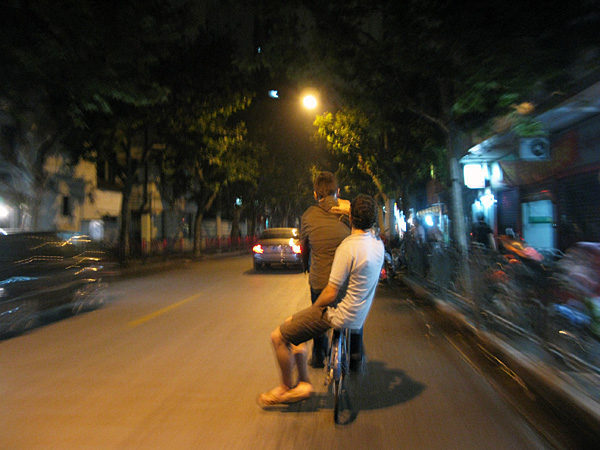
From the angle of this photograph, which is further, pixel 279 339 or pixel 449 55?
pixel 449 55

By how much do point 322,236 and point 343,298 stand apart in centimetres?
78

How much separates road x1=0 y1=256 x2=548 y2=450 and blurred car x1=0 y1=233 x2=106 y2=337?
0.35m

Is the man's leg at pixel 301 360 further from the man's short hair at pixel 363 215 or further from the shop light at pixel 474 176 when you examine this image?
the shop light at pixel 474 176

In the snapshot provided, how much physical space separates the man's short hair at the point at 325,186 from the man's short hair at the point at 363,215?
693mm

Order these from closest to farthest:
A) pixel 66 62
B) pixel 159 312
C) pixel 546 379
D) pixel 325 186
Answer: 1. pixel 546 379
2. pixel 325 186
3. pixel 159 312
4. pixel 66 62

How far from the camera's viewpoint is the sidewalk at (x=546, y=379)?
3.94m

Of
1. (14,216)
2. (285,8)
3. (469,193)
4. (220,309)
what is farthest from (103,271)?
(469,193)

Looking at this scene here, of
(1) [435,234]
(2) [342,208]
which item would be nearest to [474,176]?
(1) [435,234]

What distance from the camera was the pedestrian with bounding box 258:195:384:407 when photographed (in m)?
4.28

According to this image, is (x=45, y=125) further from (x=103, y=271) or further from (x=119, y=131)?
(x=103, y=271)

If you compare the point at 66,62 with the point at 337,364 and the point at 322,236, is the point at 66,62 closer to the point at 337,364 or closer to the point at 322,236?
the point at 322,236

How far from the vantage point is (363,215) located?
175 inches

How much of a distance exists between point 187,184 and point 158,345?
85.0 feet

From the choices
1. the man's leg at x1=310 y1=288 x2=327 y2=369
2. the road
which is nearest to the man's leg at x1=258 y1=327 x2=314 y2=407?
the road
